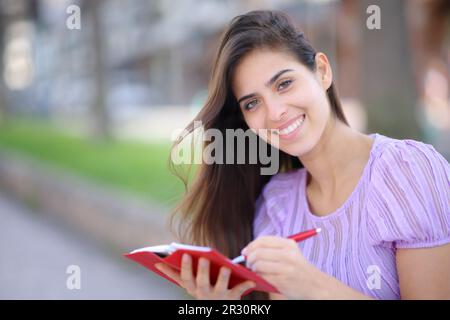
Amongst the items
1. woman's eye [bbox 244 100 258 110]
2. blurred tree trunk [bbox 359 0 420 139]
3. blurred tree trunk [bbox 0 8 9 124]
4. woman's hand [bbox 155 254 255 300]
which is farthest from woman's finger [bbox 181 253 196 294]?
blurred tree trunk [bbox 0 8 9 124]

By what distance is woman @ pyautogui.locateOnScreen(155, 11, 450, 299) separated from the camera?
1.46 m

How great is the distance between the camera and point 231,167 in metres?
1.95

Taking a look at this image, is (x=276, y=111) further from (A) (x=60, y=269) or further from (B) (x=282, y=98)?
(A) (x=60, y=269)

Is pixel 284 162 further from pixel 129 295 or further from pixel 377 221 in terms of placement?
pixel 129 295

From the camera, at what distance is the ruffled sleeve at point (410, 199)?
1.49m

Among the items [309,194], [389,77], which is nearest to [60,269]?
[389,77]

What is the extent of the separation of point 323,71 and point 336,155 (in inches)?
9.4

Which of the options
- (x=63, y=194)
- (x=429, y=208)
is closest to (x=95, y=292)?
(x=63, y=194)

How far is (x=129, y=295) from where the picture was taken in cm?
396

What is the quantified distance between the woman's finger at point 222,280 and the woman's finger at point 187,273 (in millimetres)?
64

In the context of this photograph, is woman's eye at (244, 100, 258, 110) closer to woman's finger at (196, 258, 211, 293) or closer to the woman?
the woman
